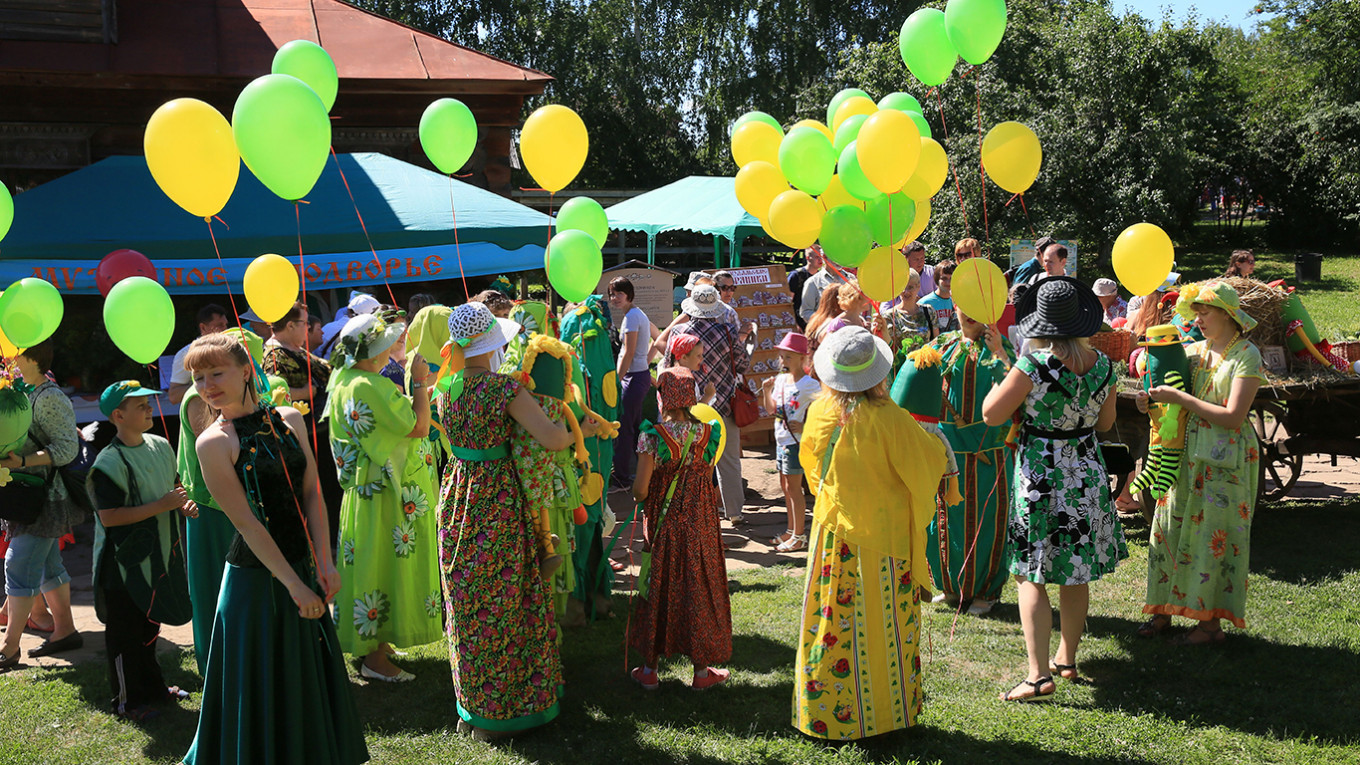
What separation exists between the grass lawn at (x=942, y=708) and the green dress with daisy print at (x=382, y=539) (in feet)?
0.98

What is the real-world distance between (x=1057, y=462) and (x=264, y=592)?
10.6 ft

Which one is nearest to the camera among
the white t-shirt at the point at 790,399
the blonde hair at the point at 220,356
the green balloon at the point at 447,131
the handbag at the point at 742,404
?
the blonde hair at the point at 220,356

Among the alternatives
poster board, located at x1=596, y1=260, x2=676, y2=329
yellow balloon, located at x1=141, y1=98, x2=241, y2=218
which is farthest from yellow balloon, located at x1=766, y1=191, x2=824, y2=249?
poster board, located at x1=596, y1=260, x2=676, y2=329

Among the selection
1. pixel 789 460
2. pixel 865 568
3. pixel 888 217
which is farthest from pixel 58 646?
pixel 888 217

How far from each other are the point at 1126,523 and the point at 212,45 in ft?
35.7

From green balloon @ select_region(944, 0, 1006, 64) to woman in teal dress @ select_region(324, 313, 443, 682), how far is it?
10.00 feet

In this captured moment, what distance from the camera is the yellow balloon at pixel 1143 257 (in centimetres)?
470

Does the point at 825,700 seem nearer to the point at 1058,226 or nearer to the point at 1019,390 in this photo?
the point at 1019,390

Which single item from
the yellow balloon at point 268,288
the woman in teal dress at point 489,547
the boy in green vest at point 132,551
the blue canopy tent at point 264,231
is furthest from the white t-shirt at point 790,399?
the boy in green vest at point 132,551

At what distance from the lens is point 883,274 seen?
5.02 meters

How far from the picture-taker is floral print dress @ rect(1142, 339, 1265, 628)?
4.75 metres

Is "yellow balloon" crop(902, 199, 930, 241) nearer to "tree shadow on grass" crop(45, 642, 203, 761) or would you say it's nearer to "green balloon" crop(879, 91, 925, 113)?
"green balloon" crop(879, 91, 925, 113)

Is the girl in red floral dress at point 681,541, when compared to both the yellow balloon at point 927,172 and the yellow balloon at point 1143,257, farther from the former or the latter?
the yellow balloon at point 1143,257

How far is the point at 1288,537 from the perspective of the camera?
660cm
